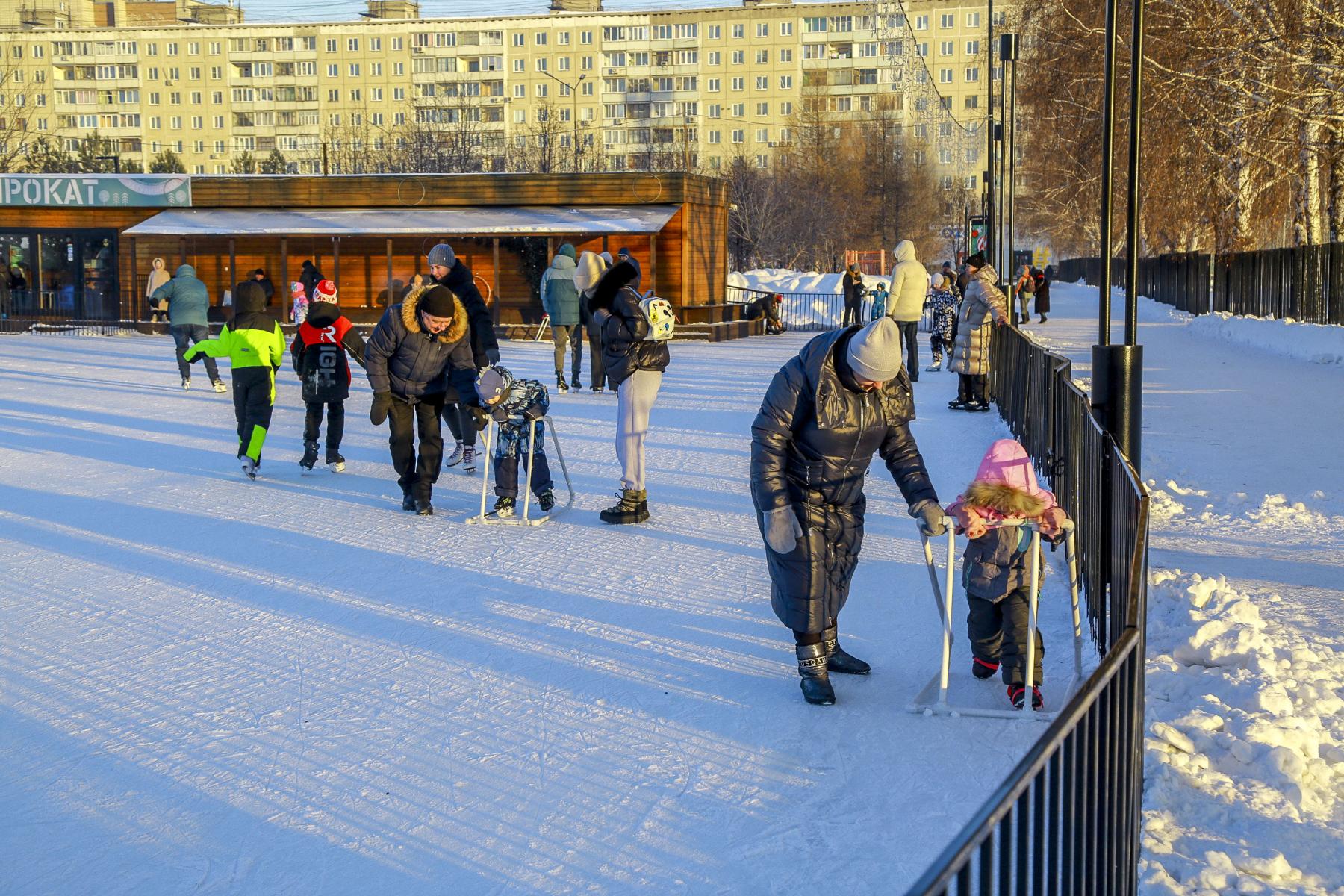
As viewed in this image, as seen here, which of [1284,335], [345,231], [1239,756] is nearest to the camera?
[1239,756]

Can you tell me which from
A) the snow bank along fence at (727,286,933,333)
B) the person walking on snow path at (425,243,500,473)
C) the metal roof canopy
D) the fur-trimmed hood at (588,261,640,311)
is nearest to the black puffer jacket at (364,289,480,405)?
the person walking on snow path at (425,243,500,473)

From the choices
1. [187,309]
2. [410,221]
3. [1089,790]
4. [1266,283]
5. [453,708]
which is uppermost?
[410,221]

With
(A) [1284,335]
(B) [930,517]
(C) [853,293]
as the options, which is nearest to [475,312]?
(B) [930,517]

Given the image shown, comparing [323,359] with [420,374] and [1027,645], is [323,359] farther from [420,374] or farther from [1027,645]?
[1027,645]

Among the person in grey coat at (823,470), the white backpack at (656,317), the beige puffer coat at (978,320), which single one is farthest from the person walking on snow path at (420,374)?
the beige puffer coat at (978,320)

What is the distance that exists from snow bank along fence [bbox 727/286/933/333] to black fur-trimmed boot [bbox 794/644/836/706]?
33816 mm

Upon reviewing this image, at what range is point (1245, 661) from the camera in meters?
5.58

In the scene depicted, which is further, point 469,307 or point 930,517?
point 469,307

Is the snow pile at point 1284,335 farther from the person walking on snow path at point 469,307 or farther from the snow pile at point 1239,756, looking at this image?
the snow pile at point 1239,756

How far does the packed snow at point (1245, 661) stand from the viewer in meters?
4.08

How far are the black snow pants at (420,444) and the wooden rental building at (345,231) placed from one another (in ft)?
71.4

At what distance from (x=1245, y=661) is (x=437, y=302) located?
18.2ft

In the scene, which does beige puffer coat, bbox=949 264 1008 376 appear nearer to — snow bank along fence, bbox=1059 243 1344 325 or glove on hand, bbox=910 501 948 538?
snow bank along fence, bbox=1059 243 1344 325

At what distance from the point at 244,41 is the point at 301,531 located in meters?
100
